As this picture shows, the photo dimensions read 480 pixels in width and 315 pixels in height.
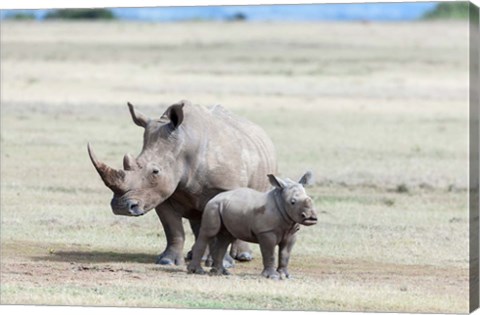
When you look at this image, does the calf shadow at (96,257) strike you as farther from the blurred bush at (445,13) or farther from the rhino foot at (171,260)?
the blurred bush at (445,13)

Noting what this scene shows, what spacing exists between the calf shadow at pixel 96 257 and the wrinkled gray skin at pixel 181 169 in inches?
19.2

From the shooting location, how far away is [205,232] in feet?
49.3

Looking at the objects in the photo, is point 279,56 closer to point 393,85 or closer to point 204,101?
point 393,85

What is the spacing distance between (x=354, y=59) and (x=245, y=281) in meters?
33.9

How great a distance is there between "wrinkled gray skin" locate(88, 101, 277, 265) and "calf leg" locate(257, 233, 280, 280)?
3.93ft

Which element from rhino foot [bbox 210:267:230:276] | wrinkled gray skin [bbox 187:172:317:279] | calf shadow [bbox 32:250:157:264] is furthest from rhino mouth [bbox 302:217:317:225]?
calf shadow [bbox 32:250:157:264]

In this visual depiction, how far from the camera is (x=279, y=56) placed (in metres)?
49.1

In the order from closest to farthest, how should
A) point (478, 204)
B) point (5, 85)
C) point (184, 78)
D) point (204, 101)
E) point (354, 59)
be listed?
1. point (478, 204)
2. point (204, 101)
3. point (5, 85)
4. point (184, 78)
5. point (354, 59)

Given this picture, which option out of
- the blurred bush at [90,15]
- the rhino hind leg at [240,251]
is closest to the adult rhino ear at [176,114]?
the rhino hind leg at [240,251]

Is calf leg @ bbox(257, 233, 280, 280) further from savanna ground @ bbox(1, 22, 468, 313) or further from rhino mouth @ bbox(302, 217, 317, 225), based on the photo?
rhino mouth @ bbox(302, 217, 317, 225)

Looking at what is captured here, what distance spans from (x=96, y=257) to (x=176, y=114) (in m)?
1.97

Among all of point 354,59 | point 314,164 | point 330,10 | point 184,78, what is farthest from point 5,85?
point 330,10

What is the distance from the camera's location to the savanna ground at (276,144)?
14797mm

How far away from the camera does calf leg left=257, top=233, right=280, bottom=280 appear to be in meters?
14.7
